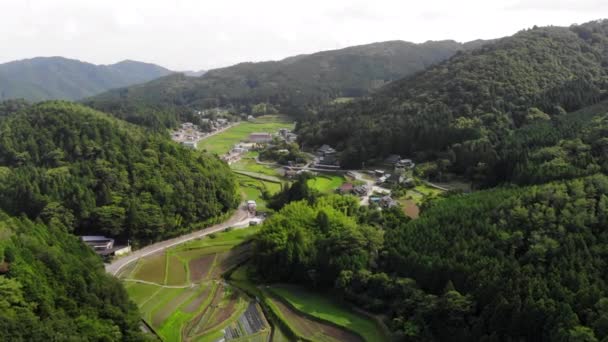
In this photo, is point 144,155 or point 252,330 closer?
point 252,330

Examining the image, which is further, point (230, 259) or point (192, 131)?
point (192, 131)

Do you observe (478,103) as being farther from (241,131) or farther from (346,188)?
(241,131)

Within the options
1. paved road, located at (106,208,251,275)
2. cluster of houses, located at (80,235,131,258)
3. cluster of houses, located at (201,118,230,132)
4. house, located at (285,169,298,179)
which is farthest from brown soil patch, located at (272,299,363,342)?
cluster of houses, located at (201,118,230,132)

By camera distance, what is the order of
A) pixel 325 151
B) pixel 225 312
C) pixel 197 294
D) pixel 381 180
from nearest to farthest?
pixel 225 312, pixel 197 294, pixel 381 180, pixel 325 151

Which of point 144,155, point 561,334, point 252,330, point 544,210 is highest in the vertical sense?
point 144,155

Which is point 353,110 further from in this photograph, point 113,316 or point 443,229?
point 113,316

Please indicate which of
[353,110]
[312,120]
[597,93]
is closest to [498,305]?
[597,93]

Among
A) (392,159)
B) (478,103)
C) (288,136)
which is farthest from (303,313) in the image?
(288,136)
